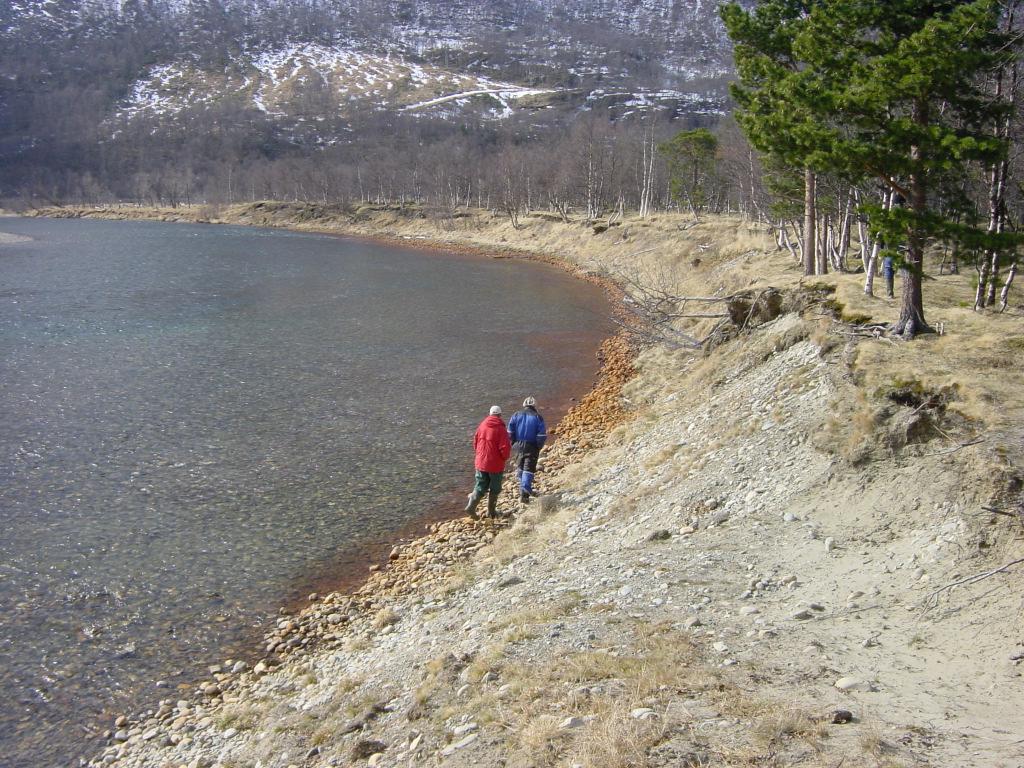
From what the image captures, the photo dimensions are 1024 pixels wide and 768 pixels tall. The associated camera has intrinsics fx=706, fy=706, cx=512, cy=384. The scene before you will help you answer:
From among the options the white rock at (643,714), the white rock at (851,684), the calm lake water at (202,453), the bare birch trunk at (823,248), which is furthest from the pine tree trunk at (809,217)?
the white rock at (643,714)

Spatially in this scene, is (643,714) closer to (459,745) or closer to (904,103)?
(459,745)

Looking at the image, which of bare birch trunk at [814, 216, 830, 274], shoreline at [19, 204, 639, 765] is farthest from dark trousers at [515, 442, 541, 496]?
bare birch trunk at [814, 216, 830, 274]

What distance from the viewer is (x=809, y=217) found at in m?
23.7

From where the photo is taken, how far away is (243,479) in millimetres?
16531

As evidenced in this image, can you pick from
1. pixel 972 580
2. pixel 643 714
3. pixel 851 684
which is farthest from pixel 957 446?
pixel 643 714

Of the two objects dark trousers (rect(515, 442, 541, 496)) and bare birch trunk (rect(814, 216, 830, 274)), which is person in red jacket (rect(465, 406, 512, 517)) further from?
bare birch trunk (rect(814, 216, 830, 274))

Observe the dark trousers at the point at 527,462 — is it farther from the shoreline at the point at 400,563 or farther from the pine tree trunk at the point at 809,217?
the pine tree trunk at the point at 809,217

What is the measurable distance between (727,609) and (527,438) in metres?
6.70

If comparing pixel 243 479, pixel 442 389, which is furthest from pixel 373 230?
pixel 243 479

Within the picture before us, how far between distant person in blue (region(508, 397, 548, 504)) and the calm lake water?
6.55 ft

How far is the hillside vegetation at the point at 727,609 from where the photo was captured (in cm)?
599

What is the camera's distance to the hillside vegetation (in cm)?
599

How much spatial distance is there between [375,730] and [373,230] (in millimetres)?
100628

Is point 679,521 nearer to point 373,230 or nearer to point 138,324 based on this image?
point 138,324
